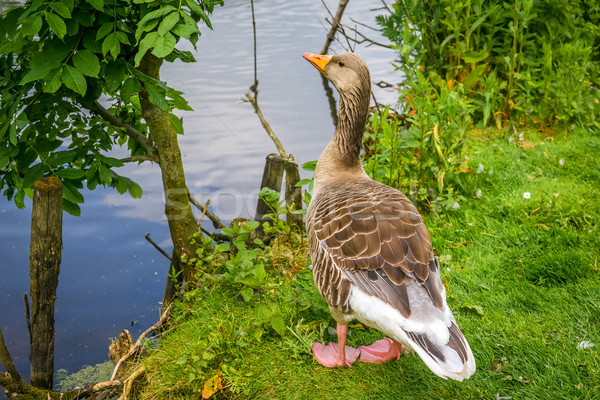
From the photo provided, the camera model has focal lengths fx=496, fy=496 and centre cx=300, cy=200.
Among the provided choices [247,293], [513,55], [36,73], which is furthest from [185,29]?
[513,55]

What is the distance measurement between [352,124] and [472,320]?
1.69 meters

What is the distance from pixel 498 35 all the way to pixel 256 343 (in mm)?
5453

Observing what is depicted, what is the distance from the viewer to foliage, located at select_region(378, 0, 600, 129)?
20.4ft

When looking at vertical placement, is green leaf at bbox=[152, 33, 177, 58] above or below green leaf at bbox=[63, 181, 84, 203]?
above

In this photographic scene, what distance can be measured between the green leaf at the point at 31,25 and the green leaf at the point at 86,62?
33cm

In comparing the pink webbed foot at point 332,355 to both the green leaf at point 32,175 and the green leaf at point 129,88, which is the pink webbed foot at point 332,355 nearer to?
the green leaf at point 129,88

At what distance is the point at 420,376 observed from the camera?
10.3ft

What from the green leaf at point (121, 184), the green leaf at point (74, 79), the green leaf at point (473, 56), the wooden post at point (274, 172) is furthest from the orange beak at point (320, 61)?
the green leaf at point (473, 56)

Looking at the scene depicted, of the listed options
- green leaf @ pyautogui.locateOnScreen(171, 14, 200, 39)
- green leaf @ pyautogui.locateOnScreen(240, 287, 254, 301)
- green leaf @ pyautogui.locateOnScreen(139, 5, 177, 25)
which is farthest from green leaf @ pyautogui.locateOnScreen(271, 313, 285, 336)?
green leaf @ pyautogui.locateOnScreen(139, 5, 177, 25)

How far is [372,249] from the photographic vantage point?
2895mm

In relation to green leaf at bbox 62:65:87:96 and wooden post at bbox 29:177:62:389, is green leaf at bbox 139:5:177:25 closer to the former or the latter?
green leaf at bbox 62:65:87:96

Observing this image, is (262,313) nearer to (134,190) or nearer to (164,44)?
(134,190)

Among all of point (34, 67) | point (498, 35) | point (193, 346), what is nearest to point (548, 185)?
point (498, 35)

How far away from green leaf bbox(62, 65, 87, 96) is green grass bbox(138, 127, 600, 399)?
6.04 ft
